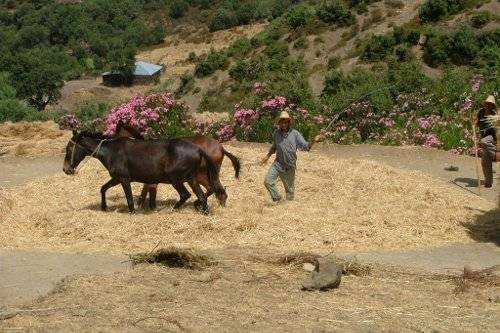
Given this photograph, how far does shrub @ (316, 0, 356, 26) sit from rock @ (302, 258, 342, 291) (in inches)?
1679

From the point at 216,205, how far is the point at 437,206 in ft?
11.4

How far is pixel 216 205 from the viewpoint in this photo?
464 inches

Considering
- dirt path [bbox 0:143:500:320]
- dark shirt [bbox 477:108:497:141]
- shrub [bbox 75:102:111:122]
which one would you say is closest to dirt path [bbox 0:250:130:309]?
dirt path [bbox 0:143:500:320]

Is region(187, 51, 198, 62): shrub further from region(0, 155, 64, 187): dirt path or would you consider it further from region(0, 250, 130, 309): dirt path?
region(0, 250, 130, 309): dirt path

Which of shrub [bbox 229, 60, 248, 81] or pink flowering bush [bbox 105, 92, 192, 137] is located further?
shrub [bbox 229, 60, 248, 81]

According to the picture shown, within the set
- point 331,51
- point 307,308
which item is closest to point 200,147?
point 307,308

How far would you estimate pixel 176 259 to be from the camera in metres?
8.65

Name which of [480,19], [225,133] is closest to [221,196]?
[225,133]

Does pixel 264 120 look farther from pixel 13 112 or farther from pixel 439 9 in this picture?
pixel 439 9

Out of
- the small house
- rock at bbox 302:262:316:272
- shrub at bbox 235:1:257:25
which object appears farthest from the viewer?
shrub at bbox 235:1:257:25

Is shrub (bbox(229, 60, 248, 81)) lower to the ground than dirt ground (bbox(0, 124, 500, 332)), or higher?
lower

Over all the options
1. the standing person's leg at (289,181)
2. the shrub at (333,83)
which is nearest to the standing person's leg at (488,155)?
the standing person's leg at (289,181)

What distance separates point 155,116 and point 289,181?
9320 mm

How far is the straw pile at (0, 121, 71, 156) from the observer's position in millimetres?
20484
